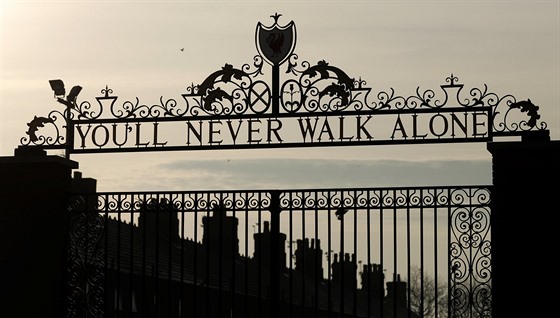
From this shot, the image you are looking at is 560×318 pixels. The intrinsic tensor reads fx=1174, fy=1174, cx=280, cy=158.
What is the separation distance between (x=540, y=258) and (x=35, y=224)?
6359 mm

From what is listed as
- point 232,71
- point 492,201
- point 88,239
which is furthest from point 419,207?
point 88,239

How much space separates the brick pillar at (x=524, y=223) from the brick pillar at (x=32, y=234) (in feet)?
18.2

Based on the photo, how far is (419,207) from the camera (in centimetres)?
1415

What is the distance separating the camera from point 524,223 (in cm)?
1384

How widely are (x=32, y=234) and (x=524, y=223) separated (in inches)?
244

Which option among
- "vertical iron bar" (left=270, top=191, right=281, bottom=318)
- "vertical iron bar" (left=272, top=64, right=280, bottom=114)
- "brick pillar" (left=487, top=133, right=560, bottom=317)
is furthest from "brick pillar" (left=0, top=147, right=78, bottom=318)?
"brick pillar" (left=487, top=133, right=560, bottom=317)

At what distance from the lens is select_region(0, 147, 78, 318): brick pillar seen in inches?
592

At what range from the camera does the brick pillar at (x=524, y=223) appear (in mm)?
13688

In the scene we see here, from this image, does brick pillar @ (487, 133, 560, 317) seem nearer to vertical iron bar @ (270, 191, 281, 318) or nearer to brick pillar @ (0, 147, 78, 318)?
vertical iron bar @ (270, 191, 281, 318)

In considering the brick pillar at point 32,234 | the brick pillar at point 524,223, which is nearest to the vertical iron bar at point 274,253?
the brick pillar at point 524,223

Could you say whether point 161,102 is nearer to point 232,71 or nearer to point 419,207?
point 232,71

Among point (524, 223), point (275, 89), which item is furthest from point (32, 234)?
point (524, 223)

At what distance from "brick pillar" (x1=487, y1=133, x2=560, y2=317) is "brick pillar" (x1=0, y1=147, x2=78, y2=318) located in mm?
5545

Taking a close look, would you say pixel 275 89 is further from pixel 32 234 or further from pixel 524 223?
pixel 32 234
